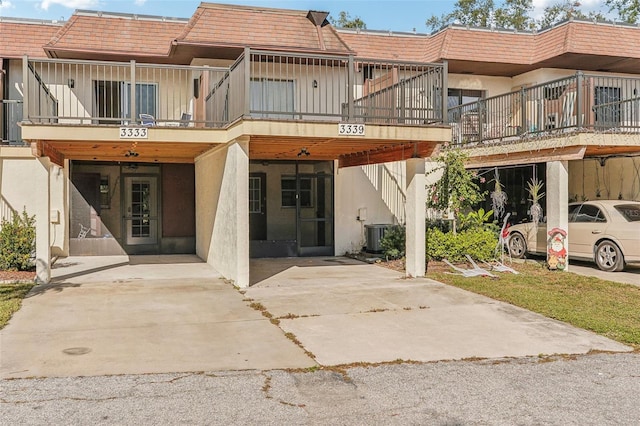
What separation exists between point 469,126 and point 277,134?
8735 millimetres

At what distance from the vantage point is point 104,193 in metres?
16.5

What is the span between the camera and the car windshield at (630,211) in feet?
42.0

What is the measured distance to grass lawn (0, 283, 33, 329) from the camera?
27.3ft

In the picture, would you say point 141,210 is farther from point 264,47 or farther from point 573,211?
point 573,211

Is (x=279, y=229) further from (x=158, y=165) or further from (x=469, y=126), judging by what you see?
(x=469, y=126)

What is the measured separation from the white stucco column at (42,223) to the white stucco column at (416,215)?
7.34m

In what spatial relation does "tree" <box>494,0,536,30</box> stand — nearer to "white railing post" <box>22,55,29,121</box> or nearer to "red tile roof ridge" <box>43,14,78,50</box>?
"red tile roof ridge" <box>43,14,78,50</box>

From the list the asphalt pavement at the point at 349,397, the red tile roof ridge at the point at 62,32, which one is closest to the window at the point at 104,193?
the red tile roof ridge at the point at 62,32

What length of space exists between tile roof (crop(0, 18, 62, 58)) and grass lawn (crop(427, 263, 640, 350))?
12.1 m

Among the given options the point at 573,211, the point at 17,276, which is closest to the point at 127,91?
the point at 17,276

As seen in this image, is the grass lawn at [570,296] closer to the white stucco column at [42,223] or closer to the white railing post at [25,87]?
the white stucco column at [42,223]

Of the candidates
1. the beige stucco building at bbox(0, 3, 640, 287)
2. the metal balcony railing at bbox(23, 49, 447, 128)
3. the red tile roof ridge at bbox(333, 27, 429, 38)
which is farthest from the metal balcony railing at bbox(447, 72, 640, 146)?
the red tile roof ridge at bbox(333, 27, 429, 38)

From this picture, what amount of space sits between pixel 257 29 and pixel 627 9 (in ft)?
110

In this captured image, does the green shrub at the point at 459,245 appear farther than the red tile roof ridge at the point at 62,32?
No
